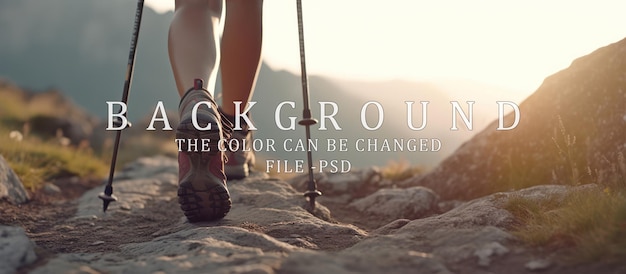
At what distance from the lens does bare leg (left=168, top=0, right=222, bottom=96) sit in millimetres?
3109

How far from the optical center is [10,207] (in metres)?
4.48

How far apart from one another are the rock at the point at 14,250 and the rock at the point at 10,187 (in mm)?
2536

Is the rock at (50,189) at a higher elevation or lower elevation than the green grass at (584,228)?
lower

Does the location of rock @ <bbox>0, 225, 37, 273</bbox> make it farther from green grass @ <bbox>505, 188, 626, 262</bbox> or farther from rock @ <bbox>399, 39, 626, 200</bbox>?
rock @ <bbox>399, 39, 626, 200</bbox>

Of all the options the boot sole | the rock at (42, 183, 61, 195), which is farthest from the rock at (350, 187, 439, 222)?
the rock at (42, 183, 61, 195)

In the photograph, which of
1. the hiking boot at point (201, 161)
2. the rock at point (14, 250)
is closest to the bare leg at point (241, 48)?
the hiking boot at point (201, 161)

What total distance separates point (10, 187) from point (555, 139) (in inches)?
153

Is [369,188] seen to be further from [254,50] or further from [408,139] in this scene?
[254,50]

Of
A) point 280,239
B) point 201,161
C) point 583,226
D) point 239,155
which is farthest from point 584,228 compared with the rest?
point 239,155

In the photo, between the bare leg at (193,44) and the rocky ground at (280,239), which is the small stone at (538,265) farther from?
the bare leg at (193,44)

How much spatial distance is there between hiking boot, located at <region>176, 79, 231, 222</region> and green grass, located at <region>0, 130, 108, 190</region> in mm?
3092

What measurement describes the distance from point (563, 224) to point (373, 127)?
246 centimetres

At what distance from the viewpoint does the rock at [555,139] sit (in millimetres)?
3871

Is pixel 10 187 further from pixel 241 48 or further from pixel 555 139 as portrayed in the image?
pixel 555 139
